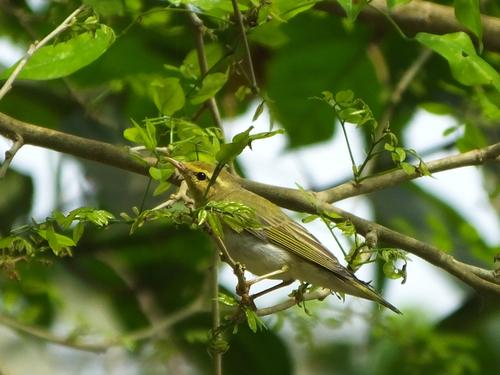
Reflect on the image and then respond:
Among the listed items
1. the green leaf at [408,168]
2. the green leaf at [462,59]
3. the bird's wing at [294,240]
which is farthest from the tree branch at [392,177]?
the bird's wing at [294,240]

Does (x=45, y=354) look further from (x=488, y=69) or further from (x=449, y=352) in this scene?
(x=488, y=69)

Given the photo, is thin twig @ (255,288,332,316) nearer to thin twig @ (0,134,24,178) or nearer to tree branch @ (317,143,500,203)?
tree branch @ (317,143,500,203)

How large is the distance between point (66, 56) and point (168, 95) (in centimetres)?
31

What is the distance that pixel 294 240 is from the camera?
4.01 meters

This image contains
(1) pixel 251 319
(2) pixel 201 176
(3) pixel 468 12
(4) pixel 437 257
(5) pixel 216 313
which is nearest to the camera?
(1) pixel 251 319

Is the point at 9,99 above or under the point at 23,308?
above

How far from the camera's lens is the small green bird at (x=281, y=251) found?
372cm

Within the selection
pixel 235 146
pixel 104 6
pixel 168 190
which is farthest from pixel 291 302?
pixel 168 190

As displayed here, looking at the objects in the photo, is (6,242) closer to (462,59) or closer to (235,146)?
(235,146)

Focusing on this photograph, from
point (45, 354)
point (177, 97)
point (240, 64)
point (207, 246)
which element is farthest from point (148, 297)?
point (177, 97)

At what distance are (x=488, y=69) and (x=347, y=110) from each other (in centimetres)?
43

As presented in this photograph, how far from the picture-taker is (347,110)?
286 centimetres

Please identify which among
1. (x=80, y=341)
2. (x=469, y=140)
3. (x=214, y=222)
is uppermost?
(x=469, y=140)

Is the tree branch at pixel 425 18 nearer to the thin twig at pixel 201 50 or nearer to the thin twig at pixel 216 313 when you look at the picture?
the thin twig at pixel 201 50
